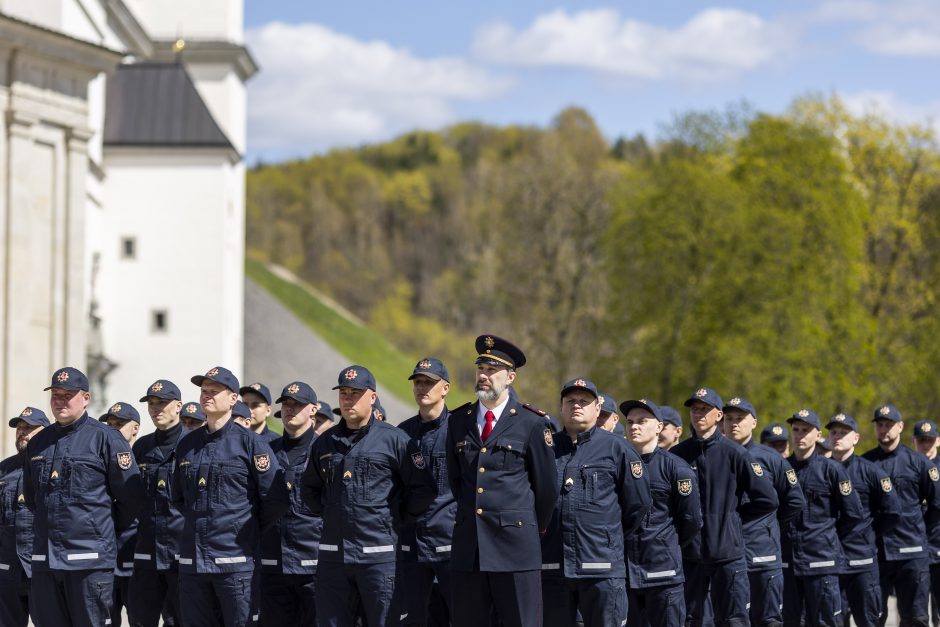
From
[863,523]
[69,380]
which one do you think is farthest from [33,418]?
[863,523]

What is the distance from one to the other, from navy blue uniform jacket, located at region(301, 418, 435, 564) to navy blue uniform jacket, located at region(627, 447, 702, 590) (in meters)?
1.66

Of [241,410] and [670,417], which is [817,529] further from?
[241,410]

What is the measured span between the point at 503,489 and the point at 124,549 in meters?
4.63

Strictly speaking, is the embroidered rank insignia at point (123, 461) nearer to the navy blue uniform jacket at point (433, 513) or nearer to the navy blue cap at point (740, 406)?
the navy blue uniform jacket at point (433, 513)

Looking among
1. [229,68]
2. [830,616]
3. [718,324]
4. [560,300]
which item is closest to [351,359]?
[560,300]

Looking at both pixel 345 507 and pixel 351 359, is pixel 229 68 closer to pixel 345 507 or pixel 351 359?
pixel 351 359

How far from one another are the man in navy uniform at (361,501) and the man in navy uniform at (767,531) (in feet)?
10.8

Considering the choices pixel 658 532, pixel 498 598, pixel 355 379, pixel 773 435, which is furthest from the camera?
pixel 773 435

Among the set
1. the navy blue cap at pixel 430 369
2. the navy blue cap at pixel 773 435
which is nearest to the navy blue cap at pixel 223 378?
the navy blue cap at pixel 430 369

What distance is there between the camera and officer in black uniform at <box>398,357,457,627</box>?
443 inches

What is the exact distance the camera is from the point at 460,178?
12681 cm

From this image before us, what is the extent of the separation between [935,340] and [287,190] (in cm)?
8840

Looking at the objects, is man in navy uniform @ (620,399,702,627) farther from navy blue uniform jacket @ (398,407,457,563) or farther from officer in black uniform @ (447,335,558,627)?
officer in black uniform @ (447,335,558,627)

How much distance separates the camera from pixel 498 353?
9234 millimetres
